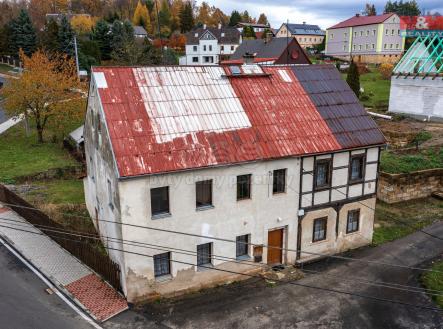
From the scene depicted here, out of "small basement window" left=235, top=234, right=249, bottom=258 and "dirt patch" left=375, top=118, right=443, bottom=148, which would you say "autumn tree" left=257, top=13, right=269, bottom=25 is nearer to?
"dirt patch" left=375, top=118, right=443, bottom=148

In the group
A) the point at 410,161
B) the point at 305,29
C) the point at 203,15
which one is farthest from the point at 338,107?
the point at 203,15

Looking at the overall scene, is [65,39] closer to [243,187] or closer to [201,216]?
[243,187]

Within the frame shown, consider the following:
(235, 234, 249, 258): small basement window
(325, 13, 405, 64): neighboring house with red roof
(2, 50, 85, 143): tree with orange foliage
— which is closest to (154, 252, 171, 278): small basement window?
(235, 234, 249, 258): small basement window

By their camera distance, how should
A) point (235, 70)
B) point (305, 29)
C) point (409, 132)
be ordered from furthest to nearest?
1. point (305, 29)
2. point (409, 132)
3. point (235, 70)

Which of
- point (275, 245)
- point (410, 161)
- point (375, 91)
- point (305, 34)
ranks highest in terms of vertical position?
point (305, 34)

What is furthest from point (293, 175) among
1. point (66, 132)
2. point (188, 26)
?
point (188, 26)

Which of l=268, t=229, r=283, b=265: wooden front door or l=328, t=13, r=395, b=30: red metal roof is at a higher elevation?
l=328, t=13, r=395, b=30: red metal roof
